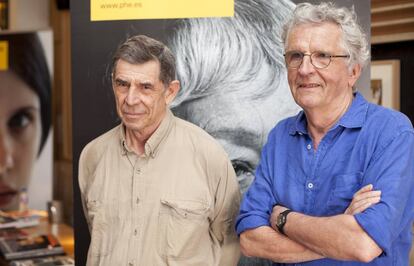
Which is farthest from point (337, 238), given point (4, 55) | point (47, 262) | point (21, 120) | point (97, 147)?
point (4, 55)

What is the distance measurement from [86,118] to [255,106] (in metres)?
0.64

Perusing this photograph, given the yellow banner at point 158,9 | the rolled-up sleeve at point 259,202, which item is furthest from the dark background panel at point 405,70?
the rolled-up sleeve at point 259,202

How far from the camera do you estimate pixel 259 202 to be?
155cm

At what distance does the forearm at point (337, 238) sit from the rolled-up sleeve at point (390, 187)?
0.07 feet

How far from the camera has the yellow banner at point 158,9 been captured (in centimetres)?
183

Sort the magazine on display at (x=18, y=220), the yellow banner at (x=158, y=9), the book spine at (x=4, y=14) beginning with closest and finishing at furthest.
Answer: the yellow banner at (x=158, y=9)
the magazine on display at (x=18, y=220)
the book spine at (x=4, y=14)

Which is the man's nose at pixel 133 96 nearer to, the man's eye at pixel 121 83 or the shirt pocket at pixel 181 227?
the man's eye at pixel 121 83

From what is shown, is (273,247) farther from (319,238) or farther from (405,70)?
(405,70)

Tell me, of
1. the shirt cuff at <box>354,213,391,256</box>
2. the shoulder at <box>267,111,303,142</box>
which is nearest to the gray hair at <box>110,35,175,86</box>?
the shoulder at <box>267,111,303,142</box>

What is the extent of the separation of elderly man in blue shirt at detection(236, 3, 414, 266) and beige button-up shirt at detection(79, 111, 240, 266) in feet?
0.69

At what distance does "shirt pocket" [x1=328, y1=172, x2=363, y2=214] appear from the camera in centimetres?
141

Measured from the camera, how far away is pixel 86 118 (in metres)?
1.96

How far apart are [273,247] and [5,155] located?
10.8 feet

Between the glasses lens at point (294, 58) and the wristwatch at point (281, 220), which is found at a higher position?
the glasses lens at point (294, 58)
